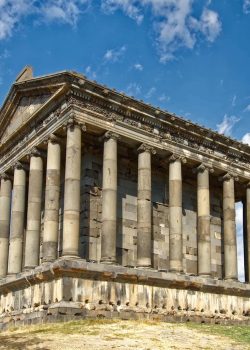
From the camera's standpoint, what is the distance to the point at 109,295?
817 inches

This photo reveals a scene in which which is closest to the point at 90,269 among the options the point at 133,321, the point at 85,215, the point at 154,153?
the point at 133,321

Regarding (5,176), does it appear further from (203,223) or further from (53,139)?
(203,223)

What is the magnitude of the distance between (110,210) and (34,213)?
394 cm

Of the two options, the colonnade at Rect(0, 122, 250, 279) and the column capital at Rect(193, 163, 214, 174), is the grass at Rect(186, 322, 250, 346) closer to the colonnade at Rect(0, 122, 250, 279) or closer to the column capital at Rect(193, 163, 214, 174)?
the colonnade at Rect(0, 122, 250, 279)

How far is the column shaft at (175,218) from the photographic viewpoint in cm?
2411

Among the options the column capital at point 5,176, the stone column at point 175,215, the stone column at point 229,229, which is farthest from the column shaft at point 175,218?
the column capital at point 5,176

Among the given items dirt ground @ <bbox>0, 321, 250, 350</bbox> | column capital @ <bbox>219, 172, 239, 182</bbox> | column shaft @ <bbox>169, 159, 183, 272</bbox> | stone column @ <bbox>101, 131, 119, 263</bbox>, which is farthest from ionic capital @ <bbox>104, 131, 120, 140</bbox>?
dirt ground @ <bbox>0, 321, 250, 350</bbox>

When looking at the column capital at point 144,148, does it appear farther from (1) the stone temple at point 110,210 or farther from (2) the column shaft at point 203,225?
(2) the column shaft at point 203,225

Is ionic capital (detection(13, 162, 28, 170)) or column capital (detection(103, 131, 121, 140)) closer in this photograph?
column capital (detection(103, 131, 121, 140))

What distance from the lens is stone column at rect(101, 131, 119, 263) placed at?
71.3 ft

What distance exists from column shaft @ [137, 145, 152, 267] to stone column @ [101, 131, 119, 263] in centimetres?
153

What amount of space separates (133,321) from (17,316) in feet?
17.1

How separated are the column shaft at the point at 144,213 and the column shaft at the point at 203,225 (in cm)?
350

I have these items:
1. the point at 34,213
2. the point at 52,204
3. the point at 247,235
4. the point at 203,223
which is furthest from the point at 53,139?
the point at 247,235
